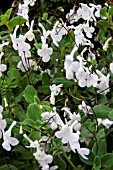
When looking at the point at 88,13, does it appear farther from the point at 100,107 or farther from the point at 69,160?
the point at 69,160

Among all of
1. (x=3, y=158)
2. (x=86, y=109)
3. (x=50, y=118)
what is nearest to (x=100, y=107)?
(x=86, y=109)

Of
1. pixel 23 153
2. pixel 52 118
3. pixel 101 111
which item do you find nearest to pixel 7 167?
pixel 23 153

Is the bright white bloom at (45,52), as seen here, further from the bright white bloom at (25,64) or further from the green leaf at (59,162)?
the green leaf at (59,162)

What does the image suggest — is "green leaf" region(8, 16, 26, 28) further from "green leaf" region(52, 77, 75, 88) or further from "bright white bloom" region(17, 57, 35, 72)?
"green leaf" region(52, 77, 75, 88)

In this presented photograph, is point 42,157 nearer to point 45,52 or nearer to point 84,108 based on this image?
point 84,108

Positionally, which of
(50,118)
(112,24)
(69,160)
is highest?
(112,24)

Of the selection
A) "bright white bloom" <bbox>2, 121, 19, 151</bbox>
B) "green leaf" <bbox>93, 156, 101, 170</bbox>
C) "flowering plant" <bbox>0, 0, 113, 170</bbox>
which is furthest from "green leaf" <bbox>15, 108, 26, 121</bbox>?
"green leaf" <bbox>93, 156, 101, 170</bbox>
